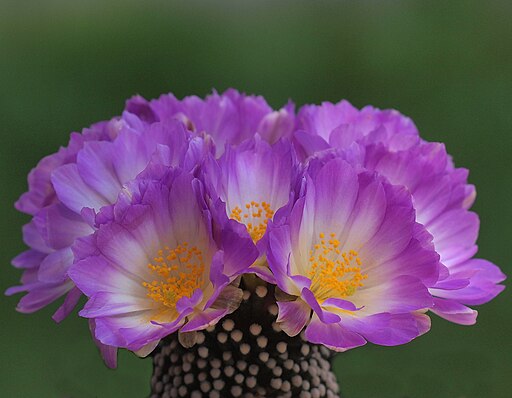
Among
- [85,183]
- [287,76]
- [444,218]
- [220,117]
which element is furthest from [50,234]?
[287,76]

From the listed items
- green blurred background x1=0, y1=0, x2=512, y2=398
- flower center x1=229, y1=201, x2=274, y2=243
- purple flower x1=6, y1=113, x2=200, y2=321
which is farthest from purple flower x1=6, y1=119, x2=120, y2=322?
green blurred background x1=0, y1=0, x2=512, y2=398

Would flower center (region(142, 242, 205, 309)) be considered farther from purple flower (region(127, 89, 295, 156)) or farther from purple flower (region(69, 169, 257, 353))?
purple flower (region(127, 89, 295, 156))

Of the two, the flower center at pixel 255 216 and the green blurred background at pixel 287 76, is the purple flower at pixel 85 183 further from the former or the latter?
the green blurred background at pixel 287 76

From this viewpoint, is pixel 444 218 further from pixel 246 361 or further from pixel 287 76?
pixel 287 76

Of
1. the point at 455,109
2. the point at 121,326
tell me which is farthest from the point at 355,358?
the point at 121,326

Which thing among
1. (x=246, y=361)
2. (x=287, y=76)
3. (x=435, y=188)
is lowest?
(x=287, y=76)

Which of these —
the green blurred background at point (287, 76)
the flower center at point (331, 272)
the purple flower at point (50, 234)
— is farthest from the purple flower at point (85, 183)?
the green blurred background at point (287, 76)
